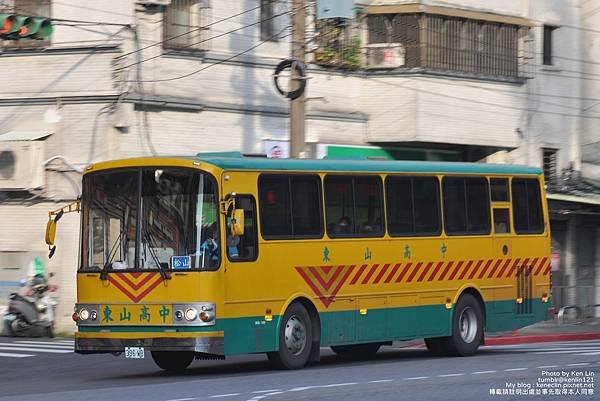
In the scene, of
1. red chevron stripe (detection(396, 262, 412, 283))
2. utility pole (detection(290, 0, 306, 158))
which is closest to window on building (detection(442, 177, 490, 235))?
red chevron stripe (detection(396, 262, 412, 283))

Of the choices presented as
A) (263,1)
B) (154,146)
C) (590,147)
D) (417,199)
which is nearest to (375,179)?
(417,199)

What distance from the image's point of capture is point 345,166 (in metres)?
19.9

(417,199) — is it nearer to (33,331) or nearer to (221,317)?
(221,317)

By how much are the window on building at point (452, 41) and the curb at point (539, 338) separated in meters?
7.69

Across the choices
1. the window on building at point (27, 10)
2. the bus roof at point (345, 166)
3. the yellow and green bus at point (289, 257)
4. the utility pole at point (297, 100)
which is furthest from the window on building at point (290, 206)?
the window on building at point (27, 10)

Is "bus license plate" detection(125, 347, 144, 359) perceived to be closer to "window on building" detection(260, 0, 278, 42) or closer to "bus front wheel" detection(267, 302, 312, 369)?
"bus front wheel" detection(267, 302, 312, 369)

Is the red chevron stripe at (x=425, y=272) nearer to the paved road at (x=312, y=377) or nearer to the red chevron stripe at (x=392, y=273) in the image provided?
the red chevron stripe at (x=392, y=273)

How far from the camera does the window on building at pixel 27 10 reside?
1142 inches

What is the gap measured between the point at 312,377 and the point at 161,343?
203cm

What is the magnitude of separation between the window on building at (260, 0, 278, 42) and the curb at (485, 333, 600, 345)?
28.5ft

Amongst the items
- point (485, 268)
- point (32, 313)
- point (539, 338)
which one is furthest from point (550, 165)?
point (32, 313)

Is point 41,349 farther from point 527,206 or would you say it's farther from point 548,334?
point 548,334

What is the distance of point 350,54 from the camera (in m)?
32.8

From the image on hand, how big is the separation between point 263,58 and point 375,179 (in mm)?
11277
